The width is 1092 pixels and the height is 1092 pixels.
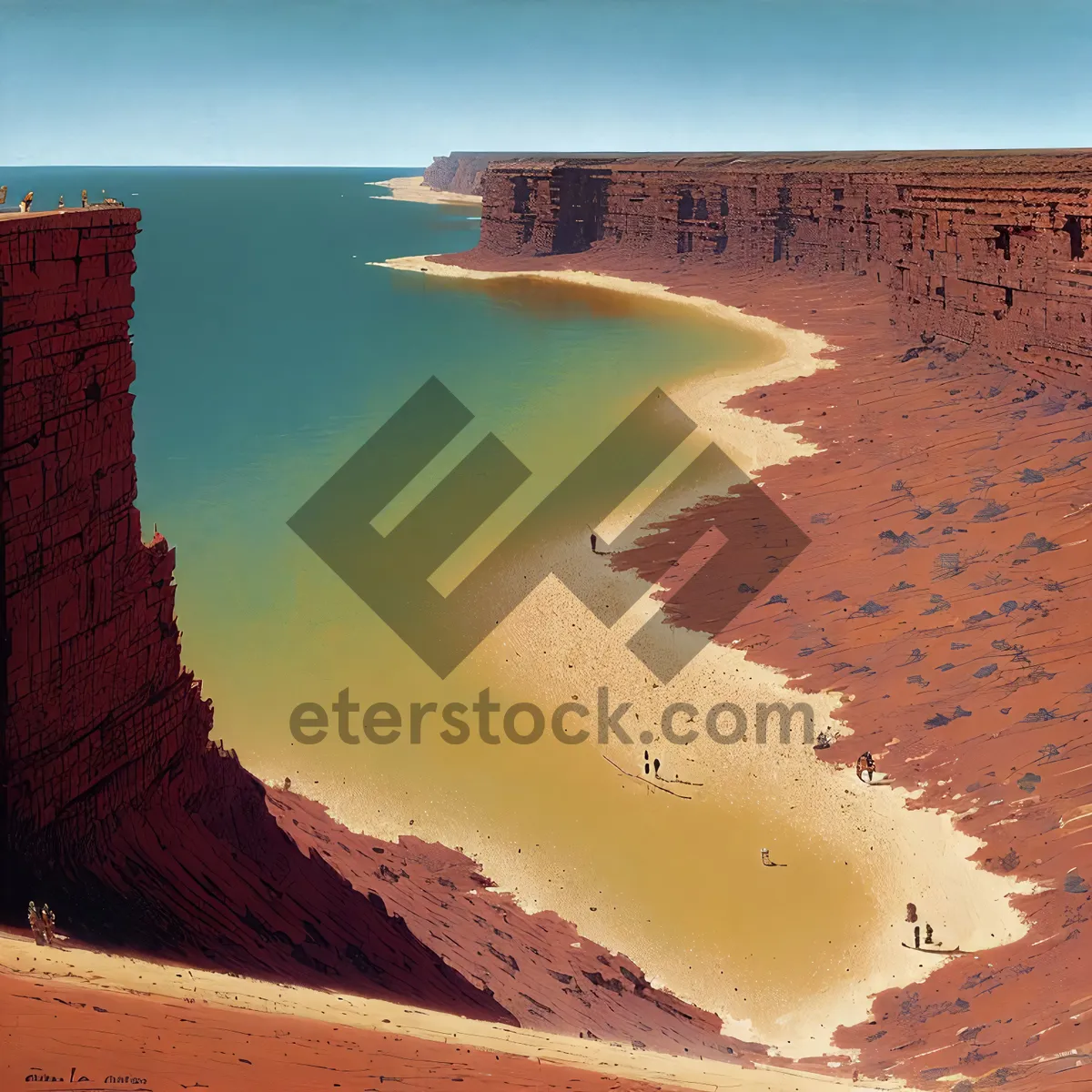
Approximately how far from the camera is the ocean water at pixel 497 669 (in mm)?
18875

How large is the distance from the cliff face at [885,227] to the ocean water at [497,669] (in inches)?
392

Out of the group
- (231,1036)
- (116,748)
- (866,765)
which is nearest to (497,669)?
(866,765)

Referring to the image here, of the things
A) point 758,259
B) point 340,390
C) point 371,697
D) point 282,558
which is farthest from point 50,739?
point 758,259

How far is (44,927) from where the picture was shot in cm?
981

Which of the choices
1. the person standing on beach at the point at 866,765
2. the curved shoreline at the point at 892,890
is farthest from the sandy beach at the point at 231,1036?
the person standing on beach at the point at 866,765

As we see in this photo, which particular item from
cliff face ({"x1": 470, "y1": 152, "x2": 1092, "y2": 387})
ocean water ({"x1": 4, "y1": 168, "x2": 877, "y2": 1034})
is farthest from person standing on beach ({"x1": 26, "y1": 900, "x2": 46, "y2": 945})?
cliff face ({"x1": 470, "y1": 152, "x2": 1092, "y2": 387})

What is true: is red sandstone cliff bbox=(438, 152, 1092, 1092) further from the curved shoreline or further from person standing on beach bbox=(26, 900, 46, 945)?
person standing on beach bbox=(26, 900, 46, 945)

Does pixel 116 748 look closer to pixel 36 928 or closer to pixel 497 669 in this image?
pixel 36 928

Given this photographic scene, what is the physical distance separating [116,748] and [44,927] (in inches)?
115

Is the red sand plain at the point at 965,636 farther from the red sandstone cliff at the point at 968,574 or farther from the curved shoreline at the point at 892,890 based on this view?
the curved shoreline at the point at 892,890

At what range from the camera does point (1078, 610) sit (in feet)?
82.0

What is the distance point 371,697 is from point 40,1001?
700 inches

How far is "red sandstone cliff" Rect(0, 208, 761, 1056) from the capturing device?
10.9m

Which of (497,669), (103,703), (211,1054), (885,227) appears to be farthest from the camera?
(885,227)
